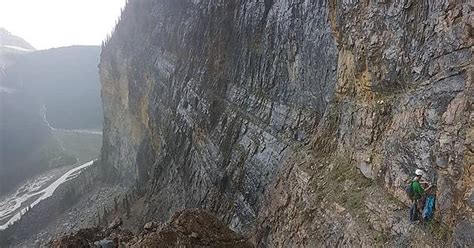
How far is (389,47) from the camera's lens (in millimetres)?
15578

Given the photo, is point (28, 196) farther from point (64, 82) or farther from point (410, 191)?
point (410, 191)

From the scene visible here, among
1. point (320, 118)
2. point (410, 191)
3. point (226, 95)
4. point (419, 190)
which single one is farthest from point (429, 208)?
point (226, 95)

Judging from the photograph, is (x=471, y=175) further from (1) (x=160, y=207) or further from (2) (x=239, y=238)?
(1) (x=160, y=207)

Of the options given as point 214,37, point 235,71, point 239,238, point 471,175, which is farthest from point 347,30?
point 214,37

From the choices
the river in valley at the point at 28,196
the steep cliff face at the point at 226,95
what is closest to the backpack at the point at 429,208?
the steep cliff face at the point at 226,95

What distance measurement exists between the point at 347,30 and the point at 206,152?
631 inches

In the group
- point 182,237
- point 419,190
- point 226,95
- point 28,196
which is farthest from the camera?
point 28,196

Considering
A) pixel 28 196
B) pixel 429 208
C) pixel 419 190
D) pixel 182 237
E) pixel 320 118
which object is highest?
pixel 320 118

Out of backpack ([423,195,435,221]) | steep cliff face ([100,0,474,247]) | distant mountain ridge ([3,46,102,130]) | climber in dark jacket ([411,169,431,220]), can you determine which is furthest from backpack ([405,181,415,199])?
distant mountain ridge ([3,46,102,130])

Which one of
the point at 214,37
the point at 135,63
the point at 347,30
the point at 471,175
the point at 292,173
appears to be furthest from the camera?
the point at 135,63

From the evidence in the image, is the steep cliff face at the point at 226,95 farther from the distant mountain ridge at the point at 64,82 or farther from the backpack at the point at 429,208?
the distant mountain ridge at the point at 64,82

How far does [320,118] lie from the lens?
20.5 m

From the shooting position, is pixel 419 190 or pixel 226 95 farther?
pixel 226 95

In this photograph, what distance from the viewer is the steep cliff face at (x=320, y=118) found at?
12453mm
